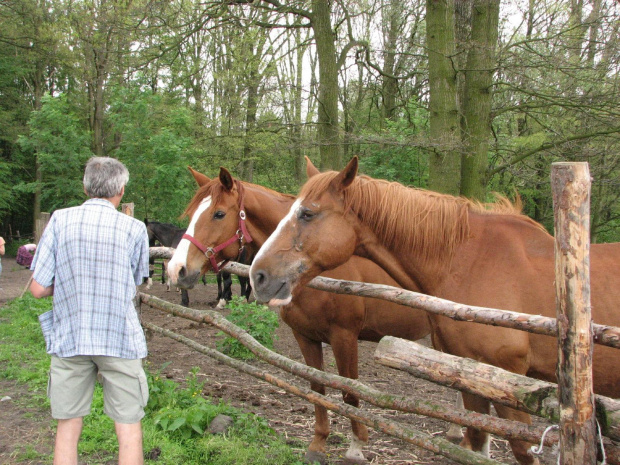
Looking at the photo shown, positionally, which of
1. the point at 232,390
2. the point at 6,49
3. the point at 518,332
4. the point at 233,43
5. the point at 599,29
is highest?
the point at 6,49

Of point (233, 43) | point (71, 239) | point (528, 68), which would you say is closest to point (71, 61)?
point (233, 43)

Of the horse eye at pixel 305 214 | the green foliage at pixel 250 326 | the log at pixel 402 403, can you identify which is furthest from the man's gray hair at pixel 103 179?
the green foliage at pixel 250 326

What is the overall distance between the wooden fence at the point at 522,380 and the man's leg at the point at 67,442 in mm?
1589

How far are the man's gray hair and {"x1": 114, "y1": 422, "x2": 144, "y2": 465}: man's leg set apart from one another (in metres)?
1.26

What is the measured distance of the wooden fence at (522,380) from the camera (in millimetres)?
1776

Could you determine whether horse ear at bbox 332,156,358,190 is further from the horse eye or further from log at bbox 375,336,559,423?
log at bbox 375,336,559,423

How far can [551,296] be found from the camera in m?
2.79

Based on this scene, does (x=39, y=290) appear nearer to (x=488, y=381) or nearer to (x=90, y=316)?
(x=90, y=316)

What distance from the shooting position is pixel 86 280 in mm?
2520

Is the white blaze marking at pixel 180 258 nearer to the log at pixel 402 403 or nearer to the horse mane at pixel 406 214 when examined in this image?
the log at pixel 402 403

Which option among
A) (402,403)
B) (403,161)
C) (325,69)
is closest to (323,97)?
(325,69)

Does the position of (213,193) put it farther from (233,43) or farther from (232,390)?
(233,43)

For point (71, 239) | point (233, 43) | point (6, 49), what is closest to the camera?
point (71, 239)

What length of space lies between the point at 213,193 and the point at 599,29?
6740 mm
